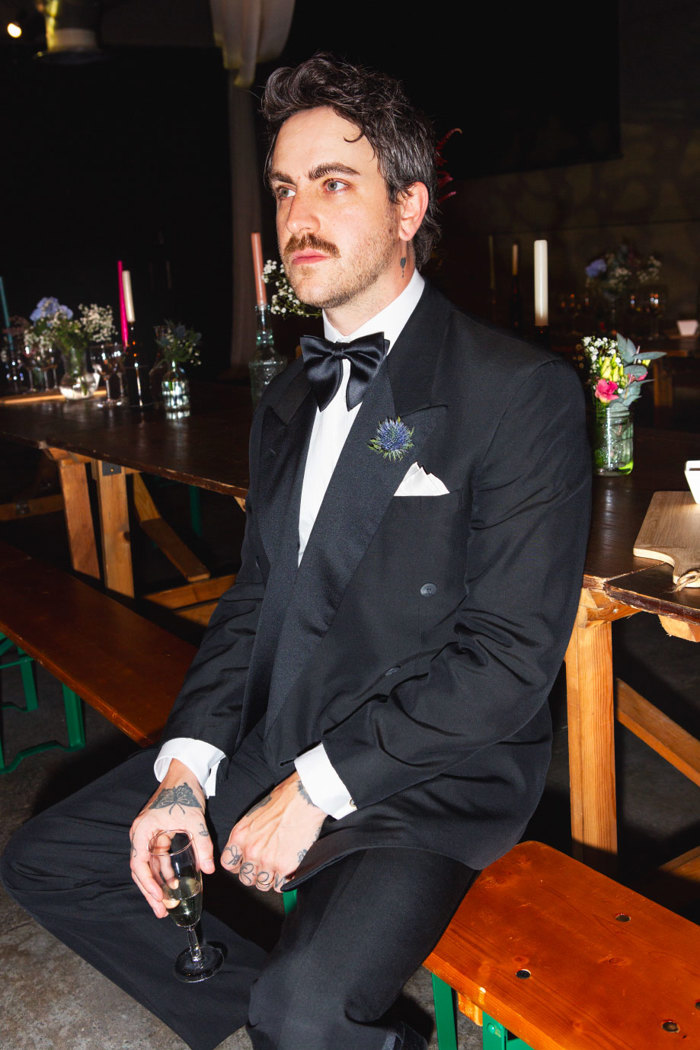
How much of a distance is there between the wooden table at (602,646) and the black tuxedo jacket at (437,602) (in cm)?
15

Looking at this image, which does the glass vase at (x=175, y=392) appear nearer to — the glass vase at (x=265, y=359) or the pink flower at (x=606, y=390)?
the glass vase at (x=265, y=359)

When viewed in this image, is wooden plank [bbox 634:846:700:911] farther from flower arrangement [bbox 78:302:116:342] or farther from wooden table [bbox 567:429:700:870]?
flower arrangement [bbox 78:302:116:342]

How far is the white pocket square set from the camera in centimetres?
147

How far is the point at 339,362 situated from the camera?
1657 mm

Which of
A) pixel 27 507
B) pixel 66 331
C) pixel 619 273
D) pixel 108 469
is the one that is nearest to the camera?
pixel 108 469

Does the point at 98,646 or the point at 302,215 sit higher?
the point at 302,215

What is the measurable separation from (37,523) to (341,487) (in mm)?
4959

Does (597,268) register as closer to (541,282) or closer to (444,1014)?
(541,282)

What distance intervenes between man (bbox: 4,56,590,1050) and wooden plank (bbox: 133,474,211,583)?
2.35 m

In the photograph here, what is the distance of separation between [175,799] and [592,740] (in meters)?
0.74

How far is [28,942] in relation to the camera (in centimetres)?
221

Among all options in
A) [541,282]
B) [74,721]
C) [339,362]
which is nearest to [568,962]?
[339,362]

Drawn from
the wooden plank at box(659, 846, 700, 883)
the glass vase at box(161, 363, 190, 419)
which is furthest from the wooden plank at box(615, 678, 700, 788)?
the glass vase at box(161, 363, 190, 419)

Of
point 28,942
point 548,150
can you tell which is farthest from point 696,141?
point 28,942
